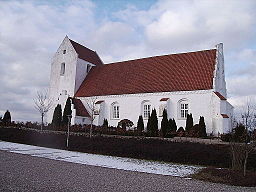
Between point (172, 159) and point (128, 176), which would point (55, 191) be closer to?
point (128, 176)

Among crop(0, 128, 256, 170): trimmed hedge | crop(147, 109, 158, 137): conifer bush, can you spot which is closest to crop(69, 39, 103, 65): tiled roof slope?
crop(147, 109, 158, 137): conifer bush

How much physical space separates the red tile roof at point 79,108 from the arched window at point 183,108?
11712 mm

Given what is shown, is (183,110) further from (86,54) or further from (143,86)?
(86,54)

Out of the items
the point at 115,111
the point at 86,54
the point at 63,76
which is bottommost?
the point at 115,111

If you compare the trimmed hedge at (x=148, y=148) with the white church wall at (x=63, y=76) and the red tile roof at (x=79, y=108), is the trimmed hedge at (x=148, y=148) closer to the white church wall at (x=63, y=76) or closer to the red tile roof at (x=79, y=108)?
the red tile roof at (x=79, y=108)

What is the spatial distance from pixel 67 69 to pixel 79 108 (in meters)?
7.42

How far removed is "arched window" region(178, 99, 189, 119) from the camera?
27.4m

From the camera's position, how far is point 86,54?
39.3 metres

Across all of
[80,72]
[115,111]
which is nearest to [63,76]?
[80,72]

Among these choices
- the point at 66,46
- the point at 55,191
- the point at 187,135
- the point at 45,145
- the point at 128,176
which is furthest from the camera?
the point at 66,46

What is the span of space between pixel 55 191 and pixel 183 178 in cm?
523

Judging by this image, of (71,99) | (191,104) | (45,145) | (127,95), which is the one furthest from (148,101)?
A: (45,145)

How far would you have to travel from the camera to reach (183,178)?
1020cm

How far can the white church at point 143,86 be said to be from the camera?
26.5 meters
